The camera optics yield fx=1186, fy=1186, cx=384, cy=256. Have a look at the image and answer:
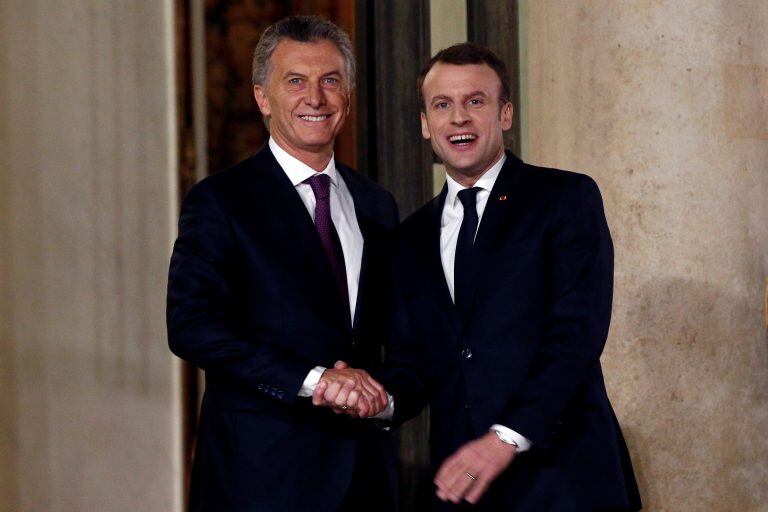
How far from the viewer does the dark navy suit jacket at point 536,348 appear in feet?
8.71

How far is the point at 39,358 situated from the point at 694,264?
6.99 ft

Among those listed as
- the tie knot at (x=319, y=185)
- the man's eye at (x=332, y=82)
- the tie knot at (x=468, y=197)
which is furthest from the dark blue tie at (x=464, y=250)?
the man's eye at (x=332, y=82)

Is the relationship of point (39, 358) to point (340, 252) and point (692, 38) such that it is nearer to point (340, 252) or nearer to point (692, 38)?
point (340, 252)

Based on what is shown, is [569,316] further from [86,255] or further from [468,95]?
Answer: [86,255]

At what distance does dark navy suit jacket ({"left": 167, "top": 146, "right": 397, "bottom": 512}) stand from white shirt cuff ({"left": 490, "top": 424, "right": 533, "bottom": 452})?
0.40 m

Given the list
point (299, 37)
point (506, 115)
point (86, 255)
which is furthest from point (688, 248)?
point (86, 255)

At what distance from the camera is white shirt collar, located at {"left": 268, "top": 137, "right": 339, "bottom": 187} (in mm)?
2988

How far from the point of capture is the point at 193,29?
5.25m

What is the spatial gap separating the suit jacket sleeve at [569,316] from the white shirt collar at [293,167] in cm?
64

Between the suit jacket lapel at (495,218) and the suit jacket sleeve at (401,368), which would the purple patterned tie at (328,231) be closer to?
the suit jacket sleeve at (401,368)

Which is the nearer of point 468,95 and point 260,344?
point 260,344

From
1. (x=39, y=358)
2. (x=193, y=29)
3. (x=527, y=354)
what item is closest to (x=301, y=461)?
(x=527, y=354)

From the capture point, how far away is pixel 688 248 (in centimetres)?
376

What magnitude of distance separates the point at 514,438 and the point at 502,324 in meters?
0.27
